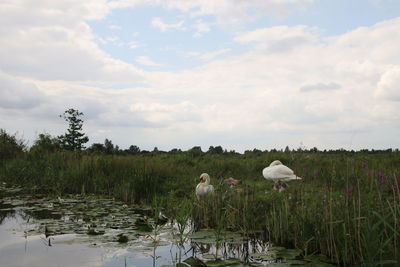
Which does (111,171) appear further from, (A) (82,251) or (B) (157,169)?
(A) (82,251)

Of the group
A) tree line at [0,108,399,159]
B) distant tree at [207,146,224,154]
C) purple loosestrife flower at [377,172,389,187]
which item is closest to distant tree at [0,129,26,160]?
tree line at [0,108,399,159]

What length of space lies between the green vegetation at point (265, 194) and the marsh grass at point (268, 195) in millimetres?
15

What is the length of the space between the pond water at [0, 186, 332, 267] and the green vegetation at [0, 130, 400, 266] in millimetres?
266

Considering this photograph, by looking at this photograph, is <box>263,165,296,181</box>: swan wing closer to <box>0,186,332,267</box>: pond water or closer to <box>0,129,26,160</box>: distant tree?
<box>0,186,332,267</box>: pond water

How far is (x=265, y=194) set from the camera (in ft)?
24.7

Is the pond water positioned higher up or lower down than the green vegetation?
lower down

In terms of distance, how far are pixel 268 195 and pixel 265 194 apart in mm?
303

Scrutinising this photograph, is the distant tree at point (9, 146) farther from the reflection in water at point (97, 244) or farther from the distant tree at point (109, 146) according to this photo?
the reflection in water at point (97, 244)

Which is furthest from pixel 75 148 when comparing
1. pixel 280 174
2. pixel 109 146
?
pixel 280 174

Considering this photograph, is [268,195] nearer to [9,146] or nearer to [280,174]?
[280,174]

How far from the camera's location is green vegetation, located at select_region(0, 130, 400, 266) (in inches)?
147

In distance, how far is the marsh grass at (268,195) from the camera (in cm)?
373

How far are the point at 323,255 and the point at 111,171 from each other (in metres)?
8.54

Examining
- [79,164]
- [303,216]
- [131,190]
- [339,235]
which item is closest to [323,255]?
[339,235]
